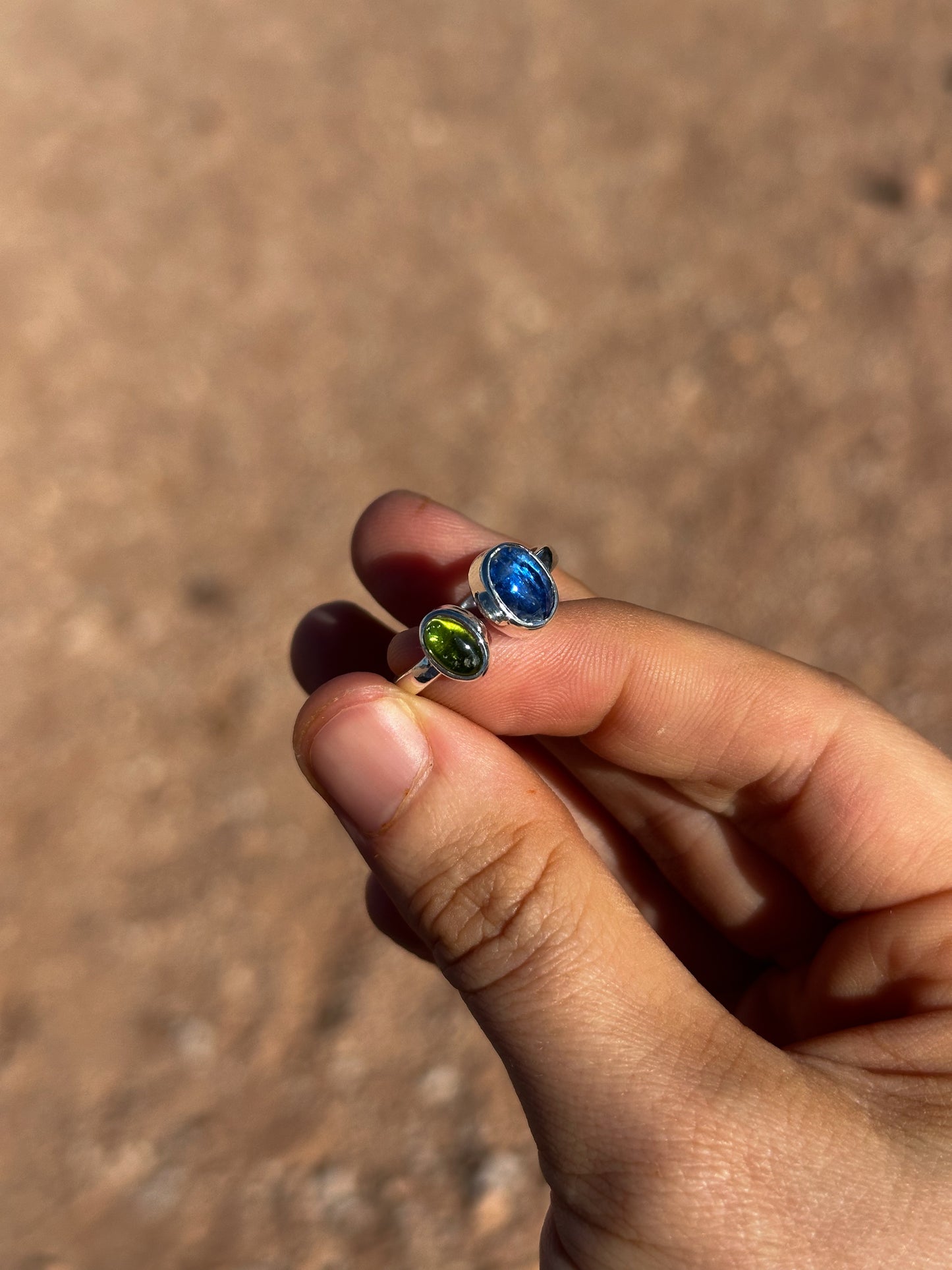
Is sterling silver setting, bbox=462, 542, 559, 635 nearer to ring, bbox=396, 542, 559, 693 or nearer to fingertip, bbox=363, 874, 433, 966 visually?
ring, bbox=396, 542, 559, 693

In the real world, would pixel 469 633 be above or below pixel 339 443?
below

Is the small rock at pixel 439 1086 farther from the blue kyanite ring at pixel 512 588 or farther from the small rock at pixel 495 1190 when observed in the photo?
the blue kyanite ring at pixel 512 588

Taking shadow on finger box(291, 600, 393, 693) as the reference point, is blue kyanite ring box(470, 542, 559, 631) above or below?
below

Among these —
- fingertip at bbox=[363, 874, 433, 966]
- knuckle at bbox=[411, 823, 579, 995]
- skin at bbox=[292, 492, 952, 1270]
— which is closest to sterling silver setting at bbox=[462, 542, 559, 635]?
skin at bbox=[292, 492, 952, 1270]

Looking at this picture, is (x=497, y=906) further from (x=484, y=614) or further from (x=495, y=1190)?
(x=495, y=1190)

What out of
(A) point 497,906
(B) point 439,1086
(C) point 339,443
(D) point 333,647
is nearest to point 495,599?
(A) point 497,906

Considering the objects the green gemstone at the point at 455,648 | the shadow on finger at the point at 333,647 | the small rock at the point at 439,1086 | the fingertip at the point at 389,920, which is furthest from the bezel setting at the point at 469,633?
the small rock at the point at 439,1086

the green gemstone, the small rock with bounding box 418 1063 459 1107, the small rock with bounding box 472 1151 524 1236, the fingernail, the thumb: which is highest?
the green gemstone

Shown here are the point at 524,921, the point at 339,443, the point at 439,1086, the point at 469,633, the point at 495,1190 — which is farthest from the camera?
the point at 339,443

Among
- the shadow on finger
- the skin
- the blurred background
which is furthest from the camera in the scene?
the blurred background
